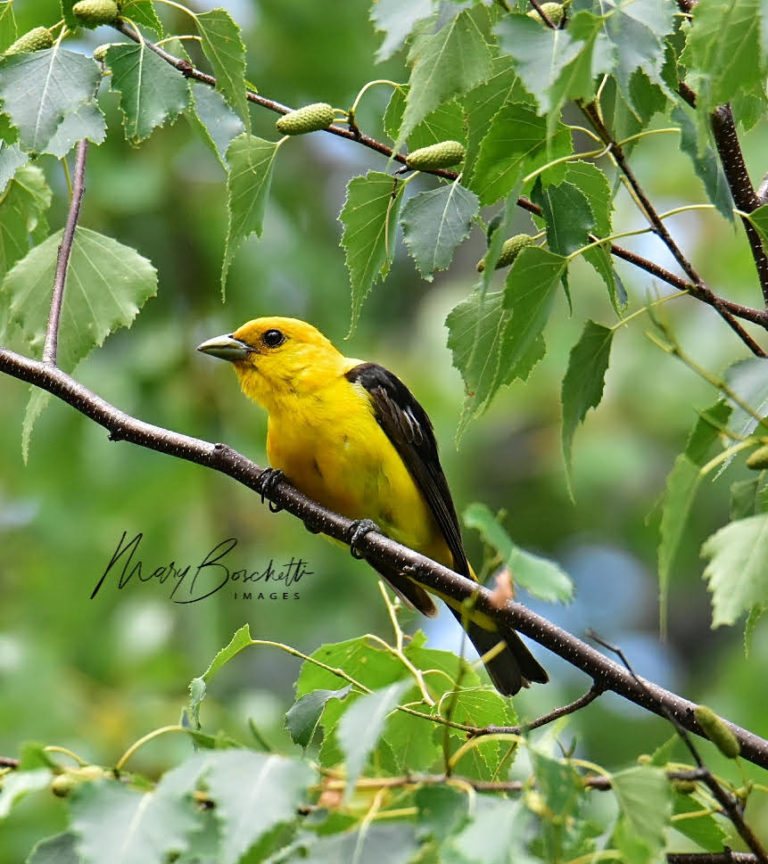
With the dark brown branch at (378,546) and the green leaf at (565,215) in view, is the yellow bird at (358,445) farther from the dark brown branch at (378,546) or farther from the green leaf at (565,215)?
the green leaf at (565,215)

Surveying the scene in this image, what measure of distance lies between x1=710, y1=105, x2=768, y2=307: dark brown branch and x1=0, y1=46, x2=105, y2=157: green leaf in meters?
1.38

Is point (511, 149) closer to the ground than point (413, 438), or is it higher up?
higher up

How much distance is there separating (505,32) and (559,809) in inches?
55.7

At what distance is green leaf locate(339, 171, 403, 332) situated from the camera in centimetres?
310

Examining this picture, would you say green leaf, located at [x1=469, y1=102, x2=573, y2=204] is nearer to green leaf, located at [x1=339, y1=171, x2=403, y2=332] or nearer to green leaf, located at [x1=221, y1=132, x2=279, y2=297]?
green leaf, located at [x1=339, y1=171, x2=403, y2=332]

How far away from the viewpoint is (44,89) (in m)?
2.86

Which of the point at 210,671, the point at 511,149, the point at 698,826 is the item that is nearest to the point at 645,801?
the point at 698,826

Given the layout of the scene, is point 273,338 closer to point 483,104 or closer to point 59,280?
point 59,280

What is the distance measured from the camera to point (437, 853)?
2.00 metres

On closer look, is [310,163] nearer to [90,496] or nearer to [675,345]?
[90,496]

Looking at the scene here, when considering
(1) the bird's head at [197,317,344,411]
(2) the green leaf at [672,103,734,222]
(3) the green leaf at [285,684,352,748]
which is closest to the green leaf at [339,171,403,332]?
(2) the green leaf at [672,103,734,222]

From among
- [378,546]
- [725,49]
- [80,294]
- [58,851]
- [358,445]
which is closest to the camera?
[58,851]

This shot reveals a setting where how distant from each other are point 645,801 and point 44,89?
1.92m

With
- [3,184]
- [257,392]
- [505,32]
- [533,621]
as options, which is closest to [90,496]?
[257,392]
